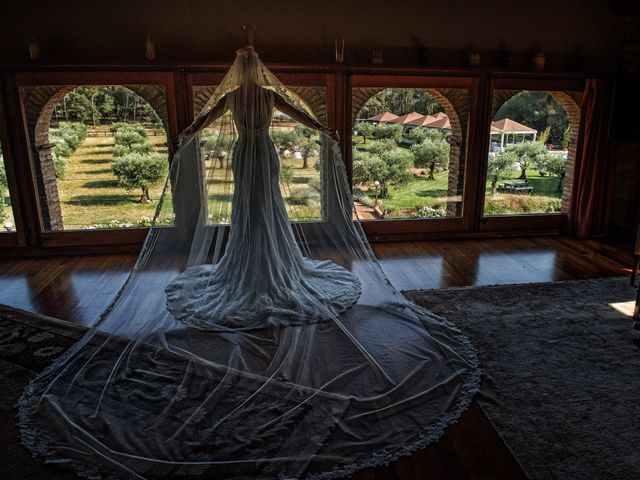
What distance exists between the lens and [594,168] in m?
5.25

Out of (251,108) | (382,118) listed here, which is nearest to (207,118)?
(251,108)

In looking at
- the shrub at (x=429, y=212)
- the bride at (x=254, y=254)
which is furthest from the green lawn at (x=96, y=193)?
the shrub at (x=429, y=212)

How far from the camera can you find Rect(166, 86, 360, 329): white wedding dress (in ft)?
10.5

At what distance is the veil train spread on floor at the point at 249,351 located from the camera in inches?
83.2

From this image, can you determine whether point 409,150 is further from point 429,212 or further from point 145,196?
point 145,196

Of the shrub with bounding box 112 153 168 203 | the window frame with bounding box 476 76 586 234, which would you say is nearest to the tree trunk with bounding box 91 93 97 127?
the shrub with bounding box 112 153 168 203

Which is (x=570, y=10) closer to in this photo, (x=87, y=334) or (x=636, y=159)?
(x=636, y=159)

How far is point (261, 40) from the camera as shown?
15.0 feet

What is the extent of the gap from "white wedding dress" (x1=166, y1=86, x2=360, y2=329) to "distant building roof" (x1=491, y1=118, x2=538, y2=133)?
2.85m

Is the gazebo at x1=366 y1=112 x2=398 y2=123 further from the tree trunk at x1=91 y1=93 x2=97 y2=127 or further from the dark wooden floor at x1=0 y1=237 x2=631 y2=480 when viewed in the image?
the tree trunk at x1=91 y1=93 x2=97 y2=127

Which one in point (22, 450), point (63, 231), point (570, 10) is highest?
point (570, 10)

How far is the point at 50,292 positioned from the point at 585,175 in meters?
5.34

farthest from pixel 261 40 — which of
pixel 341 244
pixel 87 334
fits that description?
pixel 87 334

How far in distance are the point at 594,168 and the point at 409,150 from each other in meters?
2.01
